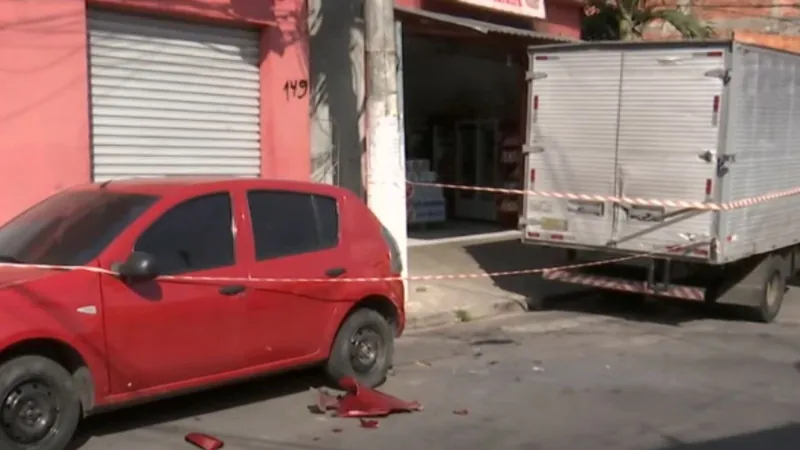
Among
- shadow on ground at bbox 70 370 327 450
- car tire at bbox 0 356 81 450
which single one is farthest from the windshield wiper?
shadow on ground at bbox 70 370 327 450

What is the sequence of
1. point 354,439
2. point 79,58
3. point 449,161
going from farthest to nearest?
point 449,161, point 79,58, point 354,439

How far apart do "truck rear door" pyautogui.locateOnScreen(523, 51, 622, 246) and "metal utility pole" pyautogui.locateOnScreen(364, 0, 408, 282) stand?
6.55 feet

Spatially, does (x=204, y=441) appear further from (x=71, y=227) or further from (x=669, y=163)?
(x=669, y=163)

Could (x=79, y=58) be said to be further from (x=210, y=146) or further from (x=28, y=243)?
(x=28, y=243)

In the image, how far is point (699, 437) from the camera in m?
7.30

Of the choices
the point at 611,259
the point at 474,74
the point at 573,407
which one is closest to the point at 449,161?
the point at 474,74

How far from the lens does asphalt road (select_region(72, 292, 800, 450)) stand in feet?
23.6

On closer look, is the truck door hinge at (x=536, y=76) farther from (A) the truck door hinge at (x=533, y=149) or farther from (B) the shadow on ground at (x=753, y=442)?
(B) the shadow on ground at (x=753, y=442)

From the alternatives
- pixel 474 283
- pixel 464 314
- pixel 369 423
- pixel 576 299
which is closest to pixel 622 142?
pixel 464 314

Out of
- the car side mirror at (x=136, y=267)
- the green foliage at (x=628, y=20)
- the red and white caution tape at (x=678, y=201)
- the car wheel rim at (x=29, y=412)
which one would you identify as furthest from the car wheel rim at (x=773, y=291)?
the car wheel rim at (x=29, y=412)

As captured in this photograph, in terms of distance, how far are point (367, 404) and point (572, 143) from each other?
5722 millimetres

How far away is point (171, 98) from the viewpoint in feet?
41.1

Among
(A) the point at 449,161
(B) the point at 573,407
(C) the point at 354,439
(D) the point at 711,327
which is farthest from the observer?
(A) the point at 449,161

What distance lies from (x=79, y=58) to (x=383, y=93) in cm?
316
